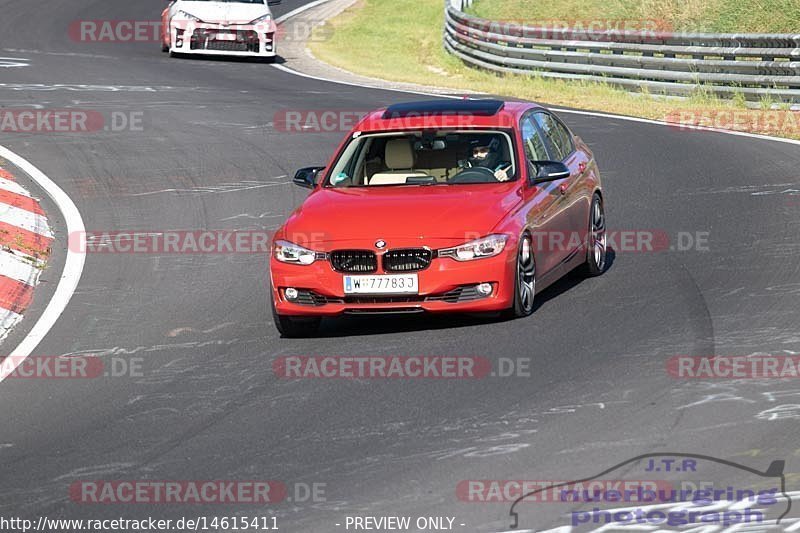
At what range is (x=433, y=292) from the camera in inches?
404

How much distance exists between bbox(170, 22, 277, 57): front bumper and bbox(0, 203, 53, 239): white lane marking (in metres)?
16.1

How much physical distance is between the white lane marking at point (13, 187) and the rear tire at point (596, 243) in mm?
6639

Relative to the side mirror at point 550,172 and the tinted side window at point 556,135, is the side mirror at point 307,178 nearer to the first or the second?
the side mirror at point 550,172

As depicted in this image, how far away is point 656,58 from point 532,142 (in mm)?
14757

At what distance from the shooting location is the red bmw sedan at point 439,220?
10312 millimetres

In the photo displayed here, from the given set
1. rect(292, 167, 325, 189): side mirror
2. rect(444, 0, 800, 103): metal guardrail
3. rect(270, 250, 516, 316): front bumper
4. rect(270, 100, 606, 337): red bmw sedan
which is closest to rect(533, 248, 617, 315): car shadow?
rect(270, 100, 606, 337): red bmw sedan

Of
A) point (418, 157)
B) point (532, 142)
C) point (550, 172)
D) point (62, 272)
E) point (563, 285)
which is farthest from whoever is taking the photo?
point (62, 272)

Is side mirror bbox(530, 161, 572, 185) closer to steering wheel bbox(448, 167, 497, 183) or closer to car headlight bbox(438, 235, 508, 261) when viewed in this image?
steering wheel bbox(448, 167, 497, 183)

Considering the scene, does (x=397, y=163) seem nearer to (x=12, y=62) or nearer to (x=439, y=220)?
(x=439, y=220)

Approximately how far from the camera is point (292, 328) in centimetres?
1059

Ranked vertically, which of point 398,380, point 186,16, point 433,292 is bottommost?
point 186,16

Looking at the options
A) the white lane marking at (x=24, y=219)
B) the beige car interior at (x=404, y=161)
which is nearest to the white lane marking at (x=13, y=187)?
the white lane marking at (x=24, y=219)

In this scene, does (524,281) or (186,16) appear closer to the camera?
(524,281)

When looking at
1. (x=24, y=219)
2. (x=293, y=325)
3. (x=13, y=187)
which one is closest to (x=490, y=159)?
(x=293, y=325)
